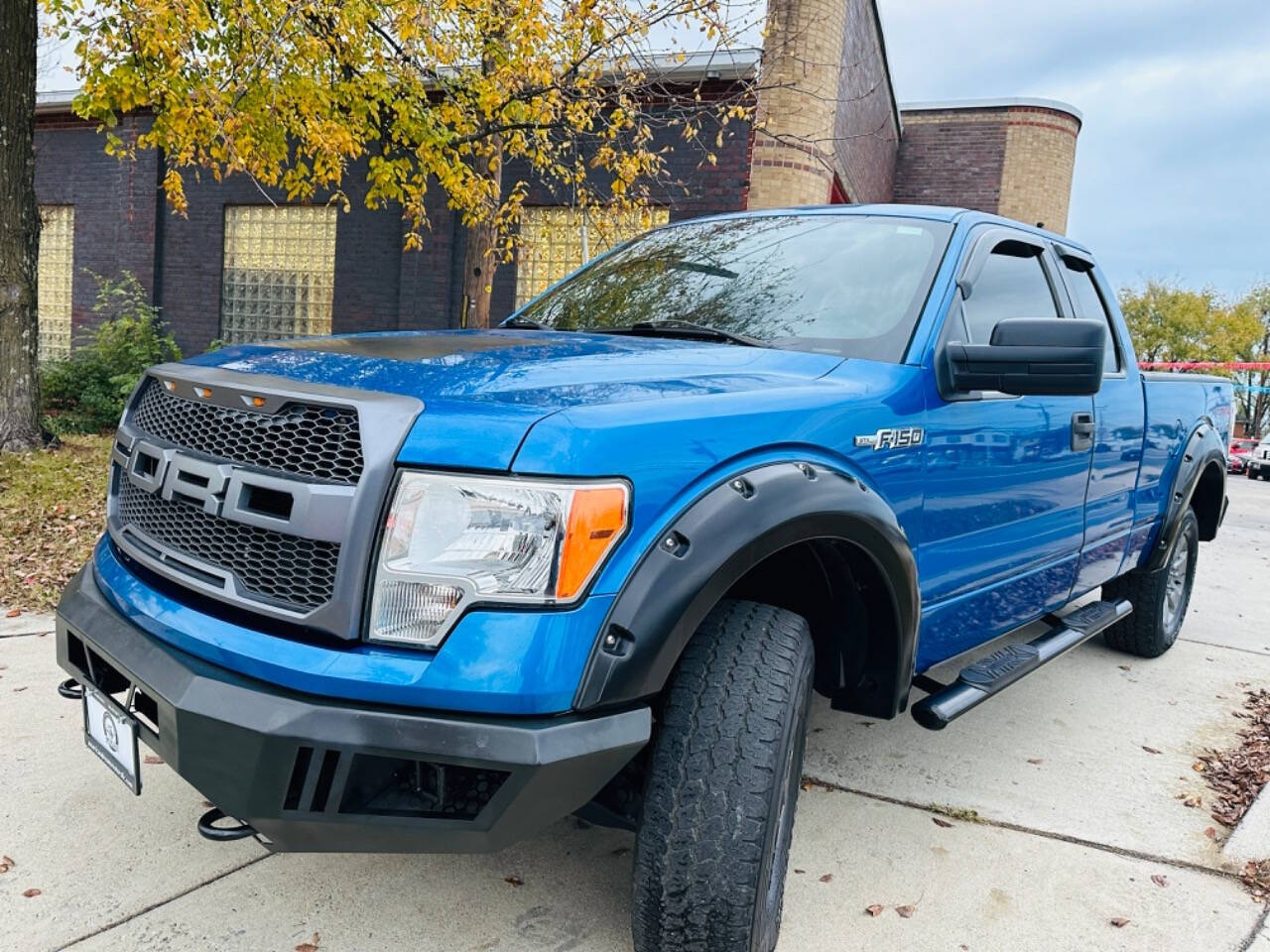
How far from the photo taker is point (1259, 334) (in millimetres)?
38594

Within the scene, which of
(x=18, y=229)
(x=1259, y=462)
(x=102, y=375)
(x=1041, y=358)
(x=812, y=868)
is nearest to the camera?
(x=1041, y=358)

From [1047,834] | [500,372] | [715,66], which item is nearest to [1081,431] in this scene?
[1047,834]

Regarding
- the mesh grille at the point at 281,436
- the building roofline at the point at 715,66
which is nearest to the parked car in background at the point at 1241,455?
the building roofline at the point at 715,66

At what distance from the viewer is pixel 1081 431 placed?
3.38m

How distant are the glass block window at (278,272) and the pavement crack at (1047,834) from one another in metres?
11.6

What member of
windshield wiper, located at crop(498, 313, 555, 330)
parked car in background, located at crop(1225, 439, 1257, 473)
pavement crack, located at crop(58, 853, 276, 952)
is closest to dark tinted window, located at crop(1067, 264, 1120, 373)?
windshield wiper, located at crop(498, 313, 555, 330)

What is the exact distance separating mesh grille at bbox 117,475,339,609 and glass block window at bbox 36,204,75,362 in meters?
15.4

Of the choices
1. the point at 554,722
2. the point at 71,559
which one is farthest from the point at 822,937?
the point at 71,559

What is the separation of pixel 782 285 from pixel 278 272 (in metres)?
12.4

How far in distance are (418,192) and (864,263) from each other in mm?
6986

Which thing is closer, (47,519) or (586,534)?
(586,534)

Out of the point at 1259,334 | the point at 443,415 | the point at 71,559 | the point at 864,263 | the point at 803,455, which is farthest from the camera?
the point at 1259,334

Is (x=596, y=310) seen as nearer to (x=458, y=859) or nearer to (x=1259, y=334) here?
(x=458, y=859)

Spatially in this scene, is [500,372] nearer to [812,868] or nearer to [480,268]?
[812,868]
